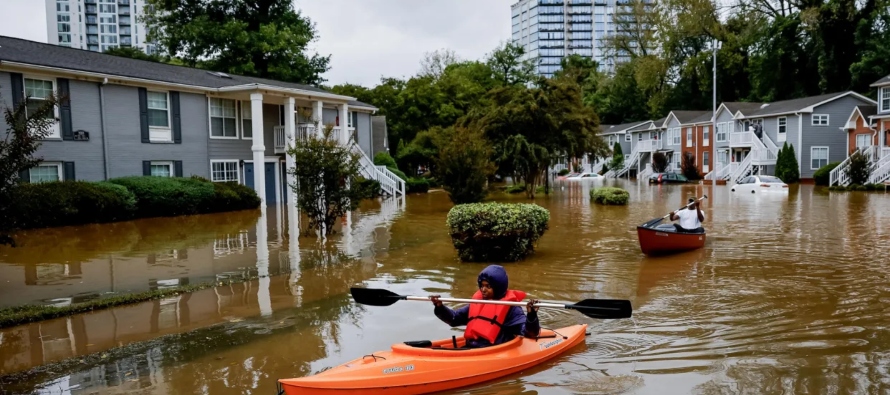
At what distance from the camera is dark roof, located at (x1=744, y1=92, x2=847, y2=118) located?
159 ft

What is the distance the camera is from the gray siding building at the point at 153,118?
894 inches

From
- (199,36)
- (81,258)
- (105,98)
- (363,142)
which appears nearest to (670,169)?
(363,142)

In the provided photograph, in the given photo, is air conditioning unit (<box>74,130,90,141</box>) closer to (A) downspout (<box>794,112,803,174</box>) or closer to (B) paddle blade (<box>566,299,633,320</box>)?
(B) paddle blade (<box>566,299,633,320</box>)

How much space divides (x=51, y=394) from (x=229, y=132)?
2427cm

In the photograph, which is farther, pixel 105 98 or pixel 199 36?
pixel 199 36

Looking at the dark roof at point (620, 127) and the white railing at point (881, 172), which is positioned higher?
the dark roof at point (620, 127)

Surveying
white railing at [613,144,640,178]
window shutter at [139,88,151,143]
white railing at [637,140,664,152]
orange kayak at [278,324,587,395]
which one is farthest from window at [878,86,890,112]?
orange kayak at [278,324,587,395]

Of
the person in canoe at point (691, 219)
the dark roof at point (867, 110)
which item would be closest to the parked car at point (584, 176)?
the dark roof at point (867, 110)

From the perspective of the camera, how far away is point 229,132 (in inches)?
1174

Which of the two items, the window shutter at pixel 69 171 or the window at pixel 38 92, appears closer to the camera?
the window at pixel 38 92

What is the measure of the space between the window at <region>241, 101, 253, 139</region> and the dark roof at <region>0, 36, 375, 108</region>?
1.15 metres

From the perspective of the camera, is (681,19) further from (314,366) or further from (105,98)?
(314,366)

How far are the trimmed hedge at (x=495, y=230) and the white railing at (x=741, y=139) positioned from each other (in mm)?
44039

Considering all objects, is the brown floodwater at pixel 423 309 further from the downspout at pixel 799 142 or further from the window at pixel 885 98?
the downspout at pixel 799 142
